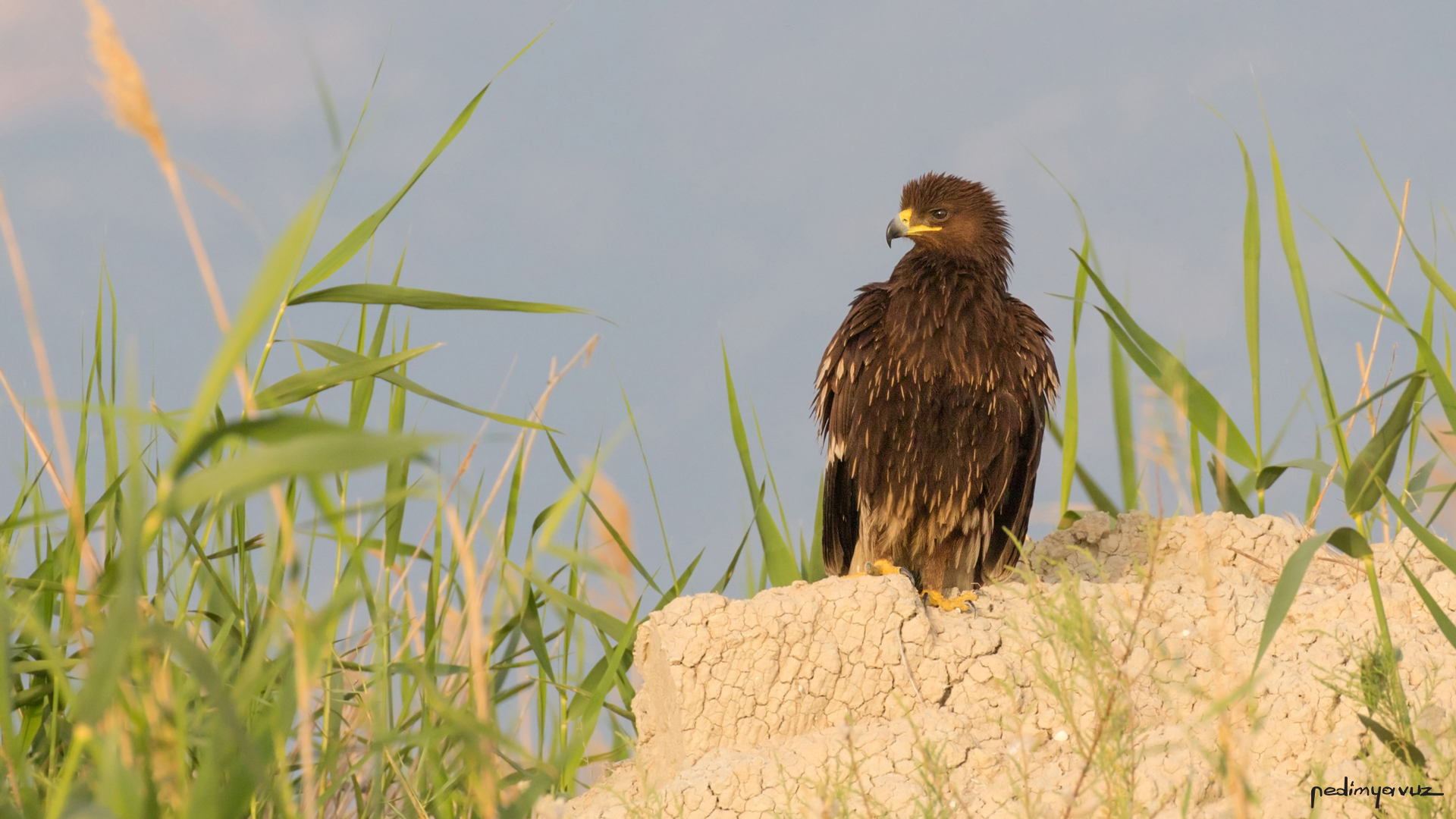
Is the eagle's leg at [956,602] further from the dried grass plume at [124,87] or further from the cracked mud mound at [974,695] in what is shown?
the dried grass plume at [124,87]

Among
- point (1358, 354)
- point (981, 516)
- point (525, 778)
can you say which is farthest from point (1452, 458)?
point (525, 778)

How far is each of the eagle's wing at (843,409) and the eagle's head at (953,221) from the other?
1.13ft

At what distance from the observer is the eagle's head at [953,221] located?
4.52m

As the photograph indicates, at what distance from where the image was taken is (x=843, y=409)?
13.7 ft

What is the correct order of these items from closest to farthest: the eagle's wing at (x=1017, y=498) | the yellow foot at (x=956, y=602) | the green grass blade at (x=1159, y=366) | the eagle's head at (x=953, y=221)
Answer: the green grass blade at (x=1159, y=366)
the yellow foot at (x=956, y=602)
the eagle's wing at (x=1017, y=498)
the eagle's head at (x=953, y=221)

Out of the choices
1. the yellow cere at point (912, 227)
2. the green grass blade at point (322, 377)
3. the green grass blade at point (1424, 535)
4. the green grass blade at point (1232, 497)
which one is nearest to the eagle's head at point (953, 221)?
the yellow cere at point (912, 227)

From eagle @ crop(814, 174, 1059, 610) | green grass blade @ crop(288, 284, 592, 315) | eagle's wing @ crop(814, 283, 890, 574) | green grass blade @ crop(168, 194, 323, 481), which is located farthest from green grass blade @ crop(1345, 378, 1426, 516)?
green grass blade @ crop(168, 194, 323, 481)

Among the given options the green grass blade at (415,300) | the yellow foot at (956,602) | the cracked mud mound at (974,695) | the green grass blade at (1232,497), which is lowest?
the cracked mud mound at (974,695)

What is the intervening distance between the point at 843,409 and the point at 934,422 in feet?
1.16

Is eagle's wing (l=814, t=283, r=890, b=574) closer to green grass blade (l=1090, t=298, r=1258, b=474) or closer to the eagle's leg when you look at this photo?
the eagle's leg

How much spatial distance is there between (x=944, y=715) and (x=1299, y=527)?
1599 mm

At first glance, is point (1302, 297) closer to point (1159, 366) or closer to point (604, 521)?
point (1159, 366)

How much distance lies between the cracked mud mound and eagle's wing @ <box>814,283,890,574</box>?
2.96ft

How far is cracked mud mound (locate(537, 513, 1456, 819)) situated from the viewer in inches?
101
